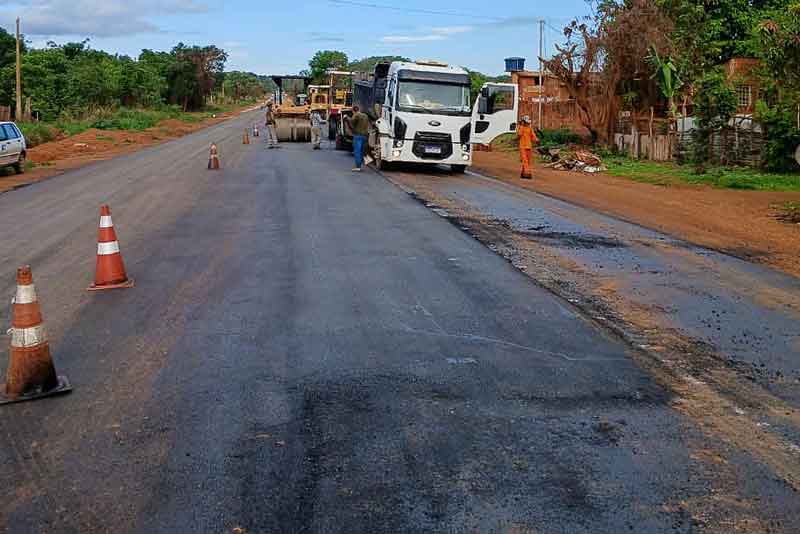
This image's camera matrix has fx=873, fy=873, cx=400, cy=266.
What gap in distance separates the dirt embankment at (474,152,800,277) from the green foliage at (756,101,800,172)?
→ 11.3 feet

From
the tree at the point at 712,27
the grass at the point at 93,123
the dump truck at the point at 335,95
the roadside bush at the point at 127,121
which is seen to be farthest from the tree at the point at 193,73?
the tree at the point at 712,27

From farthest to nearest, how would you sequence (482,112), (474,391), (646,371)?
1. (482,112)
2. (646,371)
3. (474,391)

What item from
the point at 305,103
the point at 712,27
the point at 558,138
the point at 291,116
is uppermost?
the point at 712,27

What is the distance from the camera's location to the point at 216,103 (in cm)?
11681

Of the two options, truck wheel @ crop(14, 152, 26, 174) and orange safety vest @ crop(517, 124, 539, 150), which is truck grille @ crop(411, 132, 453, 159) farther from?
truck wheel @ crop(14, 152, 26, 174)

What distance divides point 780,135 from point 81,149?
91.4 feet

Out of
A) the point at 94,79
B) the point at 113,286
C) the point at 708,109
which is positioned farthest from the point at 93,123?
the point at 113,286

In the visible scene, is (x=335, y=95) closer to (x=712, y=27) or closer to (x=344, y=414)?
(x=712, y=27)

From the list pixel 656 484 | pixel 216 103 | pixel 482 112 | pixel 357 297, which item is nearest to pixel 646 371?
pixel 656 484

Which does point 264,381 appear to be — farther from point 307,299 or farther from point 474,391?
point 307,299

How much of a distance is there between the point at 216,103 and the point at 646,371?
380ft

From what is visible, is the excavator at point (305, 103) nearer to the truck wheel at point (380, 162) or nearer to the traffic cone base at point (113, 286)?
the truck wheel at point (380, 162)

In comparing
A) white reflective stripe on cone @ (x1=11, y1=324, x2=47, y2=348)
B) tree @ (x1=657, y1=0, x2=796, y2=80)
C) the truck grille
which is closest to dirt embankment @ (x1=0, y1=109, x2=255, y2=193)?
the truck grille

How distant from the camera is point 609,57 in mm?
32062
